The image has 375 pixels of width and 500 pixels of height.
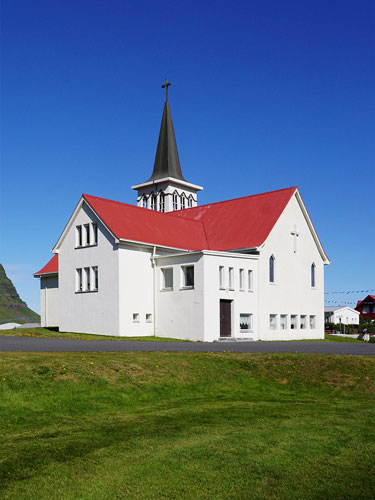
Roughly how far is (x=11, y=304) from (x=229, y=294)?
158 metres

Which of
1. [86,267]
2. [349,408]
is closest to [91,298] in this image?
[86,267]

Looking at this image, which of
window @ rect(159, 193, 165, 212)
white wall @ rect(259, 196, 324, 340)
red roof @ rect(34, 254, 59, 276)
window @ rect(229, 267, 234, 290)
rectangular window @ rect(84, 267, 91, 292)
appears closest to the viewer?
window @ rect(229, 267, 234, 290)

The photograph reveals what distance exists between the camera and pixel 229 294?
1368 inches

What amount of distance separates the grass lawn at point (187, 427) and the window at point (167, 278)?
16829mm

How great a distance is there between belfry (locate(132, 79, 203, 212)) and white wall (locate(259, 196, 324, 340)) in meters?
20.8

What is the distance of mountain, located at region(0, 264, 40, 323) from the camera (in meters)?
168

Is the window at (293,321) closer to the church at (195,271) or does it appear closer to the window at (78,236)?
the church at (195,271)

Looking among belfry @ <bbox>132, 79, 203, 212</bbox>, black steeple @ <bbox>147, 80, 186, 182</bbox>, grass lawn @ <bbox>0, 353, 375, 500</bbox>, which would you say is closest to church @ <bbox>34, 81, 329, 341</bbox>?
grass lawn @ <bbox>0, 353, 375, 500</bbox>

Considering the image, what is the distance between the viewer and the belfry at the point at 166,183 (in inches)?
2367

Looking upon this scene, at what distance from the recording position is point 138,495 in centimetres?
701

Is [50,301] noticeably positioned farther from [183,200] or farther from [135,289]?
[183,200]

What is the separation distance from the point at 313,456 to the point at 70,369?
7.94 meters

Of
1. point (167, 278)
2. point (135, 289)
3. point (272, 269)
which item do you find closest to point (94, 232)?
point (135, 289)

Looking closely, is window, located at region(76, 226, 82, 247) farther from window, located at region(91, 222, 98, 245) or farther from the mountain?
the mountain
